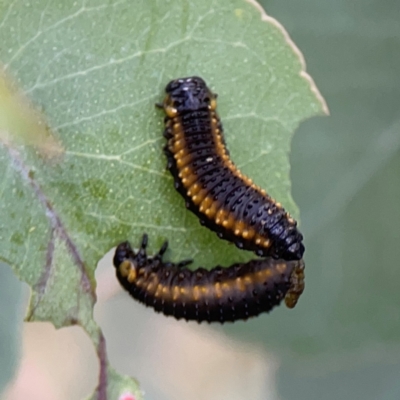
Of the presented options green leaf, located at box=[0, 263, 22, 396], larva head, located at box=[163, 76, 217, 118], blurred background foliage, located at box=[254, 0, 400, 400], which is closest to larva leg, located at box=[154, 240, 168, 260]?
larva head, located at box=[163, 76, 217, 118]

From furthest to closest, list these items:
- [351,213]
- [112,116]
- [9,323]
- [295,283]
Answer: [351,213] → [9,323] → [295,283] → [112,116]

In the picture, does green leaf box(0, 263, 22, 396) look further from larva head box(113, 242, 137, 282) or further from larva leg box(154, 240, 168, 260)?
larva leg box(154, 240, 168, 260)

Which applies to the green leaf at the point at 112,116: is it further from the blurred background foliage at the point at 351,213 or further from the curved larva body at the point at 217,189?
the blurred background foliage at the point at 351,213

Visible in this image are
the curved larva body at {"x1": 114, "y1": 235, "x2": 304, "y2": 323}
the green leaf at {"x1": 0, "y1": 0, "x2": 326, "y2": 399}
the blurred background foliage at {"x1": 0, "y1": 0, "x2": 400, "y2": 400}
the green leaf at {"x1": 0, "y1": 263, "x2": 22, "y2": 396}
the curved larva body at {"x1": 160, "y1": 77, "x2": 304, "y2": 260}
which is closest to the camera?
the green leaf at {"x1": 0, "y1": 0, "x2": 326, "y2": 399}

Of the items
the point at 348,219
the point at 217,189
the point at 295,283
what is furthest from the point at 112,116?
the point at 348,219

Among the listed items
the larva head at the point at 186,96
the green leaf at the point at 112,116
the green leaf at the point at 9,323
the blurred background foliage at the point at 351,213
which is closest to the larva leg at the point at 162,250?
the green leaf at the point at 112,116

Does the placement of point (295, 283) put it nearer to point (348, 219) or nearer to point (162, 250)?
point (162, 250)
